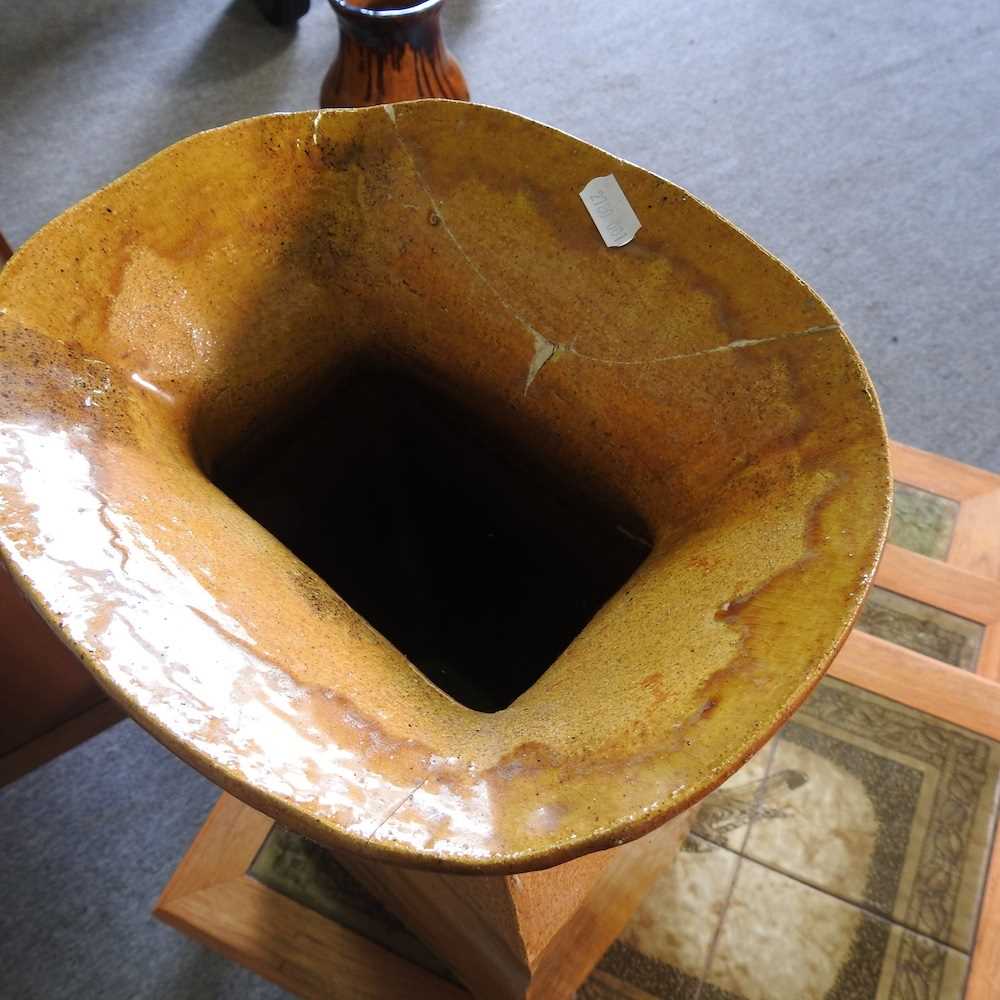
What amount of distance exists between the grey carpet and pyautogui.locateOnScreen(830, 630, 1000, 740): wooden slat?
62cm

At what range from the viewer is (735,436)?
63 centimetres

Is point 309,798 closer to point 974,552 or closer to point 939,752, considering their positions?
point 939,752

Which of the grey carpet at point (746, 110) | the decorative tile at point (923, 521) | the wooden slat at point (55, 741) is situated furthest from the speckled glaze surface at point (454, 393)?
the grey carpet at point (746, 110)

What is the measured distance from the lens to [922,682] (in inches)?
46.3

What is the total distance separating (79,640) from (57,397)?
0.64 ft

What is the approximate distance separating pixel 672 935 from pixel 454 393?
26.9 inches

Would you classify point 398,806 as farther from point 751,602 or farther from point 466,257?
point 466,257

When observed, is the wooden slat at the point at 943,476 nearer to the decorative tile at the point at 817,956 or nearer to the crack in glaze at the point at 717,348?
the decorative tile at the point at 817,956

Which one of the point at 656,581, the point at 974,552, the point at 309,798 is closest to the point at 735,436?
the point at 656,581

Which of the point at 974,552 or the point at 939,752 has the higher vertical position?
the point at 939,752

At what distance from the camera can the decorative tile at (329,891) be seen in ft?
3.73

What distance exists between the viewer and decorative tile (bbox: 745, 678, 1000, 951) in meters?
1.09

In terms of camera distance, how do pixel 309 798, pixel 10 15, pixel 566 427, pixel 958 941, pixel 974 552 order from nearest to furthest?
pixel 309 798 < pixel 566 427 < pixel 958 941 < pixel 974 552 < pixel 10 15

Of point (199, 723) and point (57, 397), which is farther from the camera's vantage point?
point (57, 397)
